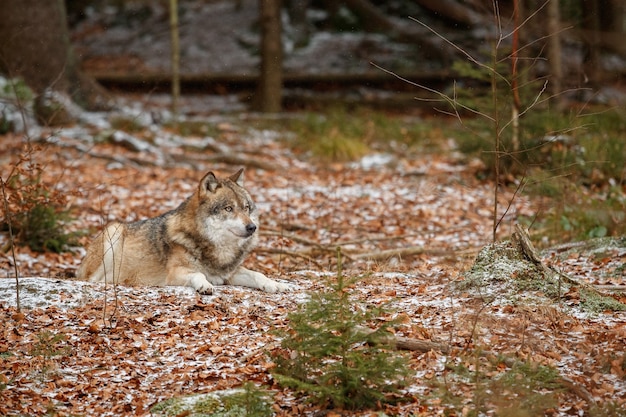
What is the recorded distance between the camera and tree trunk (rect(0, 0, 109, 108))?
1548cm

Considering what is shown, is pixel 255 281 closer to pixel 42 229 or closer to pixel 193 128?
pixel 42 229

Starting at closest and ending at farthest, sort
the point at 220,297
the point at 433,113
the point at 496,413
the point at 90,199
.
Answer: the point at 496,413
the point at 220,297
the point at 90,199
the point at 433,113

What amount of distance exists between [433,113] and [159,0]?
15.2 m

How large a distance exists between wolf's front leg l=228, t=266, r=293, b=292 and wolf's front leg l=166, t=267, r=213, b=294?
18.9 inches

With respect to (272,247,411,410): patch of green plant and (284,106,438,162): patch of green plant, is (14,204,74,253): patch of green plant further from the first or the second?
(284,106,438,162): patch of green plant

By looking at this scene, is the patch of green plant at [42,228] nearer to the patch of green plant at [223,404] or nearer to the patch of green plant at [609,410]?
the patch of green plant at [223,404]

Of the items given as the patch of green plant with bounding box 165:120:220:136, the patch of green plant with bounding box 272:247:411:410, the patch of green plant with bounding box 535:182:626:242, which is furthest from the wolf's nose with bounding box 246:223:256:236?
the patch of green plant with bounding box 165:120:220:136

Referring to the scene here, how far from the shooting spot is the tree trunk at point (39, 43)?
1548 cm


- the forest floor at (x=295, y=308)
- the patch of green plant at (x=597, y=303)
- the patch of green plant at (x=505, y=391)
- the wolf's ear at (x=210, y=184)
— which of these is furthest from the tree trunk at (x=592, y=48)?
the patch of green plant at (x=505, y=391)

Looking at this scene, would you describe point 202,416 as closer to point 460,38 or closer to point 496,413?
point 496,413

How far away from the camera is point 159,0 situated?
30.2 meters

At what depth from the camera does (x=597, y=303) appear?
20.5ft

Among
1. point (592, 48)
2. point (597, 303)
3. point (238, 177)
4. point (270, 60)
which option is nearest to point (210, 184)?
point (238, 177)

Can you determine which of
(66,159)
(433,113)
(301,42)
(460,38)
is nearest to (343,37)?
(301,42)
